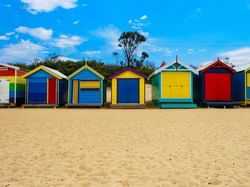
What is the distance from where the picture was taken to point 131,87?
18.9 m

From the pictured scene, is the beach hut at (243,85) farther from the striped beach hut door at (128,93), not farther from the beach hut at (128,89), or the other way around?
the striped beach hut door at (128,93)

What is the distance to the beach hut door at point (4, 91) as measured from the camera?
19755 mm

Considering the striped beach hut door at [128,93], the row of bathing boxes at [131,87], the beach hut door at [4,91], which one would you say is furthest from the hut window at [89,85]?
the beach hut door at [4,91]

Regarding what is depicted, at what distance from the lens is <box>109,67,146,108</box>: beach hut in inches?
745

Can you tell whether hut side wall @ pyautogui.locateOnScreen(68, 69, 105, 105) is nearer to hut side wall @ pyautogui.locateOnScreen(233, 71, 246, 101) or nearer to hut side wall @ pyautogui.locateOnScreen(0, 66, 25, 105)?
hut side wall @ pyautogui.locateOnScreen(0, 66, 25, 105)

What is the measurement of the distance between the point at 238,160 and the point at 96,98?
14769mm

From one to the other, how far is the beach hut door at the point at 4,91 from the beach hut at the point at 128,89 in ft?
25.9

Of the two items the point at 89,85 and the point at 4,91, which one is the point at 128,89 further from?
the point at 4,91

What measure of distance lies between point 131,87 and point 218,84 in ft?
20.5

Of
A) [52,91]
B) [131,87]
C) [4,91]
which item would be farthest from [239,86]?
[4,91]

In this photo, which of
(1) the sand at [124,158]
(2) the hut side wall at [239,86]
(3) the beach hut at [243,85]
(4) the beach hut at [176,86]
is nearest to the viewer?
(1) the sand at [124,158]

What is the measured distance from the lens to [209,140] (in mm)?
6957

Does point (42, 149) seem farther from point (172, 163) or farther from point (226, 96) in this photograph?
point (226, 96)

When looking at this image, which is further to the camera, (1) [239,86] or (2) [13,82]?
(1) [239,86]
